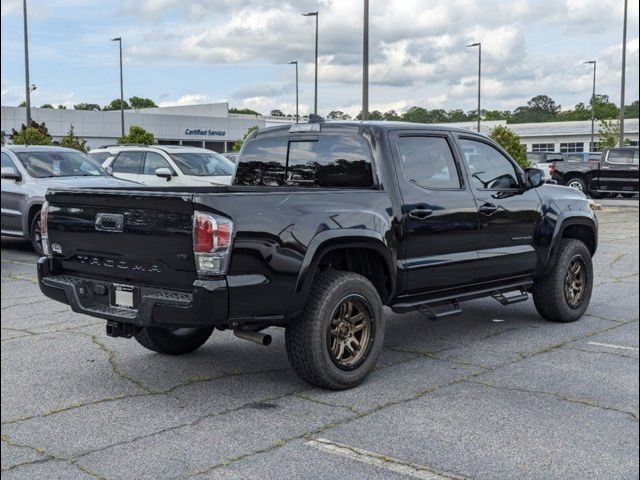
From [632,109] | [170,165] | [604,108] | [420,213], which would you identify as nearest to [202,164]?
[170,165]

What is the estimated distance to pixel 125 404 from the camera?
5395 mm

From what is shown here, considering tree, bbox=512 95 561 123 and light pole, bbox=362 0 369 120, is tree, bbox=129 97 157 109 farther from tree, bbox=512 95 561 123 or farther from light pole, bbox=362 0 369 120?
light pole, bbox=362 0 369 120

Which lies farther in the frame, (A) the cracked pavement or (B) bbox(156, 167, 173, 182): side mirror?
(B) bbox(156, 167, 173, 182): side mirror

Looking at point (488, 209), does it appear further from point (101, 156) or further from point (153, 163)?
point (101, 156)

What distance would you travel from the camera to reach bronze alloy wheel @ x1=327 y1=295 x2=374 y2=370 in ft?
18.8

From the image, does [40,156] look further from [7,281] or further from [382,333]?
[382,333]

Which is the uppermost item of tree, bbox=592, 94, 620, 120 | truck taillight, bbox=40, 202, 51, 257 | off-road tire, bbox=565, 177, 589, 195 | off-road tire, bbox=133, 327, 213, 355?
tree, bbox=592, 94, 620, 120

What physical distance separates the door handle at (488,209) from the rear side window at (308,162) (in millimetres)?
1199

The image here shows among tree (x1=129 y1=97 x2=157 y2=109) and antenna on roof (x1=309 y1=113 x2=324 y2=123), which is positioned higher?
tree (x1=129 y1=97 x2=157 y2=109)

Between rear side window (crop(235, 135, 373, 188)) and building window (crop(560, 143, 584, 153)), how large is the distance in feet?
280

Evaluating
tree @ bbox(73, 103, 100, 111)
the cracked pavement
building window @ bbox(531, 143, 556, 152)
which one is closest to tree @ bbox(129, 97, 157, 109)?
tree @ bbox(73, 103, 100, 111)

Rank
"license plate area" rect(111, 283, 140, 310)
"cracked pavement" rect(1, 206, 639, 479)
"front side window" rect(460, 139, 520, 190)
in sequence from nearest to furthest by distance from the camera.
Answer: "cracked pavement" rect(1, 206, 639, 479), "license plate area" rect(111, 283, 140, 310), "front side window" rect(460, 139, 520, 190)

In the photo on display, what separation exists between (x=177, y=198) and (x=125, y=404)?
142cm

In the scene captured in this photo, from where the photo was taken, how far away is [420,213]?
6402 mm
